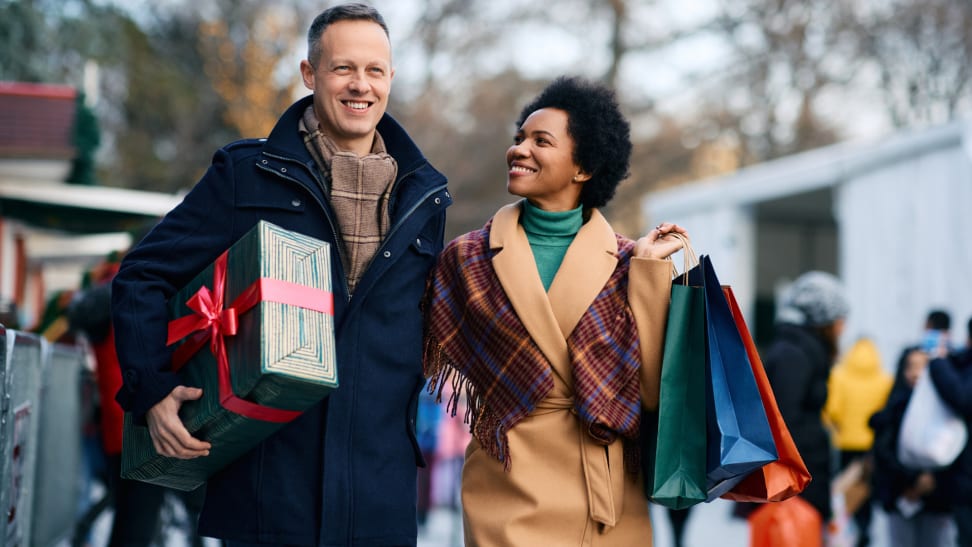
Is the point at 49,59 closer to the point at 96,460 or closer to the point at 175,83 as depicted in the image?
the point at 175,83

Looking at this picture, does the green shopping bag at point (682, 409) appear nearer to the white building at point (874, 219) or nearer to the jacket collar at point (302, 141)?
the jacket collar at point (302, 141)

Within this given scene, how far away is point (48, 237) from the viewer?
19578mm

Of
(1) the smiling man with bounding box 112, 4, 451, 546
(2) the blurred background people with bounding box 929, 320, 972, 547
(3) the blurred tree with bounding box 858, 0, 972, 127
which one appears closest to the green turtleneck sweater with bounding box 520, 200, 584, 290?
(1) the smiling man with bounding box 112, 4, 451, 546

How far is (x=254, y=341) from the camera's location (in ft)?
9.17

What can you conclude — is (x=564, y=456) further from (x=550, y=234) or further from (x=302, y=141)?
(x=302, y=141)

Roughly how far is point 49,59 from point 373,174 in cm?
1805

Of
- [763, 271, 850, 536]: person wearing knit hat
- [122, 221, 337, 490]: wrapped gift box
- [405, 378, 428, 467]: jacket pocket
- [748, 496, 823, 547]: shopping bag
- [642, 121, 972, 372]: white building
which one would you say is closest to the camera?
[122, 221, 337, 490]: wrapped gift box

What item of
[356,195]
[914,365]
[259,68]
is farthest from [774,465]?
[259,68]

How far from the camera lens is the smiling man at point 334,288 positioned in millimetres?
3172

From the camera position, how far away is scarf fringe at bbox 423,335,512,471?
11.6ft

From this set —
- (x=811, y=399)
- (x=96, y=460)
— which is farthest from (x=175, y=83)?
(x=811, y=399)

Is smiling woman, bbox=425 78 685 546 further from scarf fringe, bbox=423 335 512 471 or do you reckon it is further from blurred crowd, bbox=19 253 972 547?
blurred crowd, bbox=19 253 972 547

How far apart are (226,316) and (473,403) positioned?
1.01 meters

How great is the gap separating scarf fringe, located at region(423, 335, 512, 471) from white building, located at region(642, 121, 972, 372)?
7.89 metres
